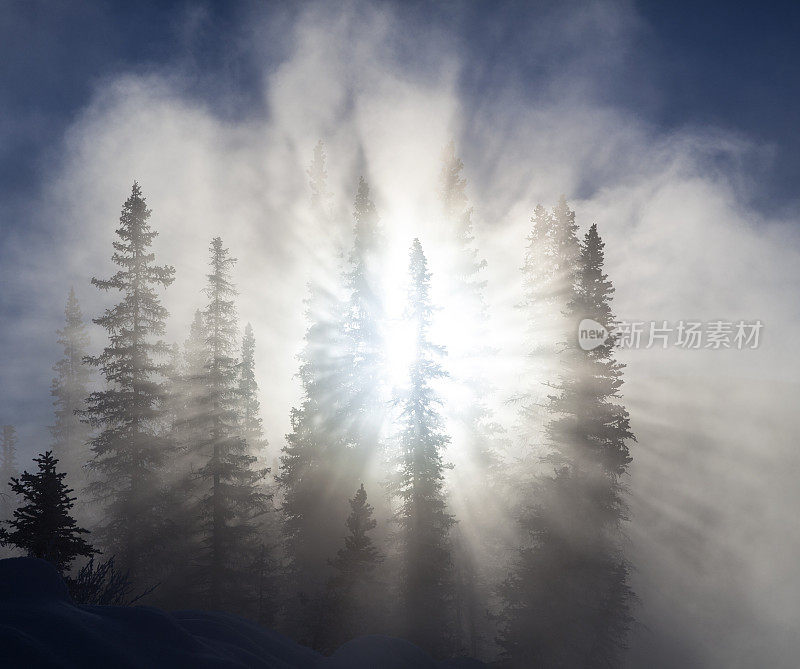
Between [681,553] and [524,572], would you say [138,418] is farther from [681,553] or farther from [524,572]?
[681,553]

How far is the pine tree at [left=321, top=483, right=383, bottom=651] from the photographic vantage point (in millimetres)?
16500

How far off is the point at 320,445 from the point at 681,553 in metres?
30.9

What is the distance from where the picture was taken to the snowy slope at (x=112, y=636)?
3514 millimetres

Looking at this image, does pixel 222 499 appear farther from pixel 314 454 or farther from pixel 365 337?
pixel 365 337

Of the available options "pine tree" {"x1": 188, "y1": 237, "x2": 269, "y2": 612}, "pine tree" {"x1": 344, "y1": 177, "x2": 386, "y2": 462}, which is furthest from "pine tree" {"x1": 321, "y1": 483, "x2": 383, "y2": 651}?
"pine tree" {"x1": 344, "y1": 177, "x2": 386, "y2": 462}

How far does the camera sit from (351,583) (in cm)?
1714

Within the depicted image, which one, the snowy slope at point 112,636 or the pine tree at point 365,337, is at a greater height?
the pine tree at point 365,337

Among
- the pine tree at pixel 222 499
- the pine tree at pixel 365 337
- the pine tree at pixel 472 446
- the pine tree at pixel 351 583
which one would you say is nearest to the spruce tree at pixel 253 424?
the pine tree at pixel 222 499

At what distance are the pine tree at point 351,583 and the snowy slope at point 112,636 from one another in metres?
10.6

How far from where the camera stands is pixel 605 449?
16.6 m

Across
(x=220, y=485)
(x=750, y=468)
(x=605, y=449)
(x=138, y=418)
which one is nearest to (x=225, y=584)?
(x=220, y=485)

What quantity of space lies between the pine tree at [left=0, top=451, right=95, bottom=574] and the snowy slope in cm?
613

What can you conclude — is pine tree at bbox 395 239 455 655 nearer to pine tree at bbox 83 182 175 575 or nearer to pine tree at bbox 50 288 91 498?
pine tree at bbox 83 182 175 575

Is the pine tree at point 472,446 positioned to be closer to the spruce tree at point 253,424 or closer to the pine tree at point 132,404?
the spruce tree at point 253,424
